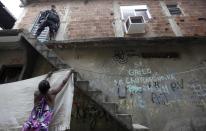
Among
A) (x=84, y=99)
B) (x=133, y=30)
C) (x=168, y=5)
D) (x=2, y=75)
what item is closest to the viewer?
(x=84, y=99)

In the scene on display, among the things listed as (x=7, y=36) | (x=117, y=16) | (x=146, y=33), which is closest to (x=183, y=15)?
(x=146, y=33)

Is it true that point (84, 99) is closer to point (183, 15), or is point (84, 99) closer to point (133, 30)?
point (133, 30)

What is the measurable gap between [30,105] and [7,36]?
345 cm

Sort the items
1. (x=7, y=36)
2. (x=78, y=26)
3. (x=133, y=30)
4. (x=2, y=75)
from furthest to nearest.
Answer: (x=78, y=26) < (x=133, y=30) < (x=2, y=75) < (x=7, y=36)

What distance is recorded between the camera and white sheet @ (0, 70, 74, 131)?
4.29 m

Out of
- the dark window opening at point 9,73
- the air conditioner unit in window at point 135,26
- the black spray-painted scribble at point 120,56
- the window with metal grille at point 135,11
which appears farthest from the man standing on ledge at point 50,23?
the air conditioner unit in window at point 135,26

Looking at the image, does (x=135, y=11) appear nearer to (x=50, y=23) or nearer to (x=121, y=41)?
(x=121, y=41)

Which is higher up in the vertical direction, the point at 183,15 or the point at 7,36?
the point at 183,15

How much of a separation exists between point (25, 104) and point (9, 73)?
3.70 m

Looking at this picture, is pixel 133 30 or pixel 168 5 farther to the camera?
pixel 168 5

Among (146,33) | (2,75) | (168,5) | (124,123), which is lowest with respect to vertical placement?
(124,123)

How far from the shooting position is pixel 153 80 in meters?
7.44

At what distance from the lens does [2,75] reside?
7770 millimetres

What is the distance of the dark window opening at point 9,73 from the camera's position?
7777 mm
